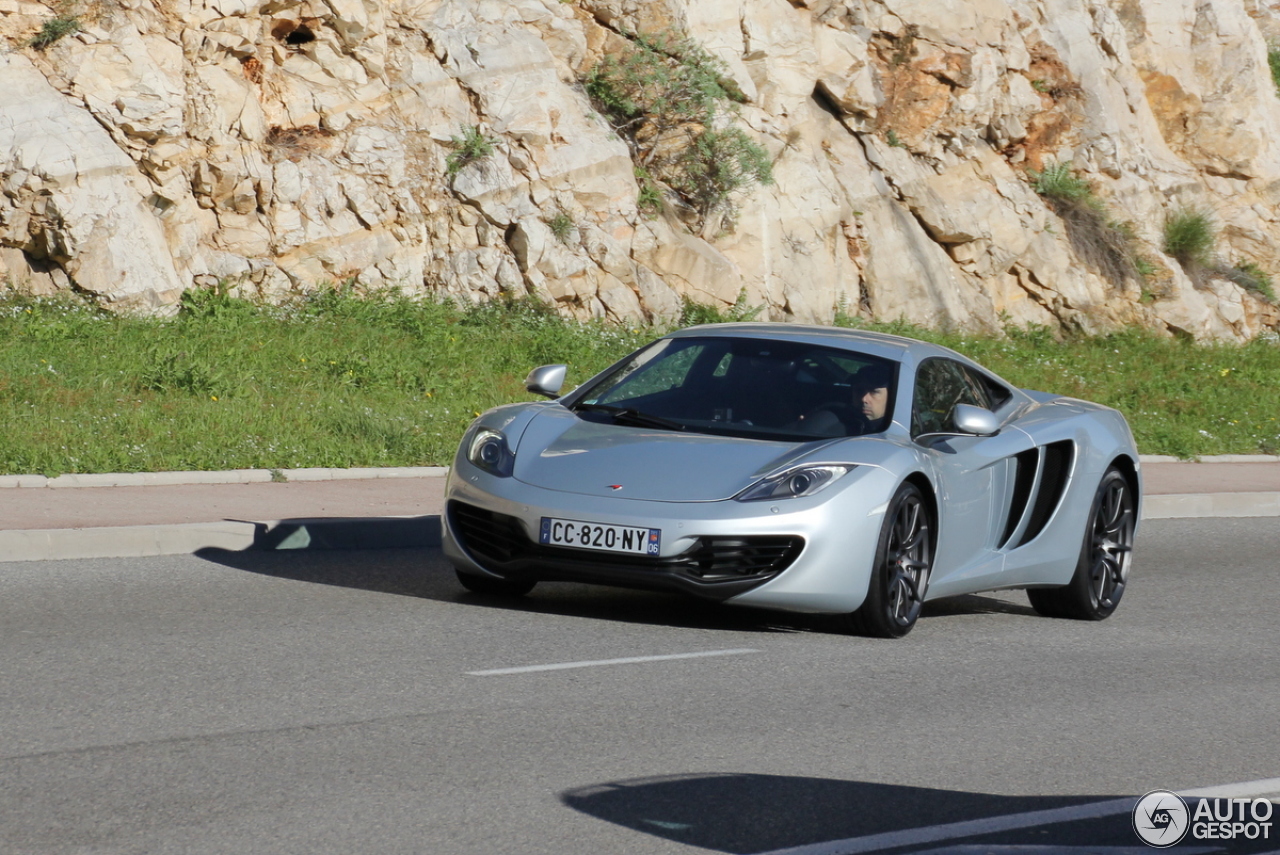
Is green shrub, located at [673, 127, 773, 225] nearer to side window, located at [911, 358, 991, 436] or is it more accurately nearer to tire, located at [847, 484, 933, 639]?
side window, located at [911, 358, 991, 436]

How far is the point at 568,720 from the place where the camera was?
5926 mm

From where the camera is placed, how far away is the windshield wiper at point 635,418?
820 centimetres

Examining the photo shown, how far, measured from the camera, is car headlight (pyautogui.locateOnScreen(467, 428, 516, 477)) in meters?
7.81

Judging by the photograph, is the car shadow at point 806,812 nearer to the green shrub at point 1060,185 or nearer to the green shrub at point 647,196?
the green shrub at point 647,196

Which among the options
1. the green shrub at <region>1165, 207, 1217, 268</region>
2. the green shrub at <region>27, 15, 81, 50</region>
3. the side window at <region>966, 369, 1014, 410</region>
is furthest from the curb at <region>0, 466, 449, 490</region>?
the green shrub at <region>1165, 207, 1217, 268</region>

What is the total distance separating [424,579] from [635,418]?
1.65 metres

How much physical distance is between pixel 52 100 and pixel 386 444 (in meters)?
7.31

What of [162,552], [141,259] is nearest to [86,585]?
[162,552]

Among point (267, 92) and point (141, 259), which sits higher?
point (267, 92)

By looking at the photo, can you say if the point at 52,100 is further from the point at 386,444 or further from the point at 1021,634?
the point at 1021,634

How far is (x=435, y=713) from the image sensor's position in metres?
5.89

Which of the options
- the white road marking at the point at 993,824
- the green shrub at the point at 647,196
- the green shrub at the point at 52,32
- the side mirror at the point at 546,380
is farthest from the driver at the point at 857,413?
the green shrub at the point at 647,196

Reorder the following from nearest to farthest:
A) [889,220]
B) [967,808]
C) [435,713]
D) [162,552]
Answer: [967,808] < [435,713] < [162,552] < [889,220]

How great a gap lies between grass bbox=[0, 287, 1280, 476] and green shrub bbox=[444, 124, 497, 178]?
78.1 inches
